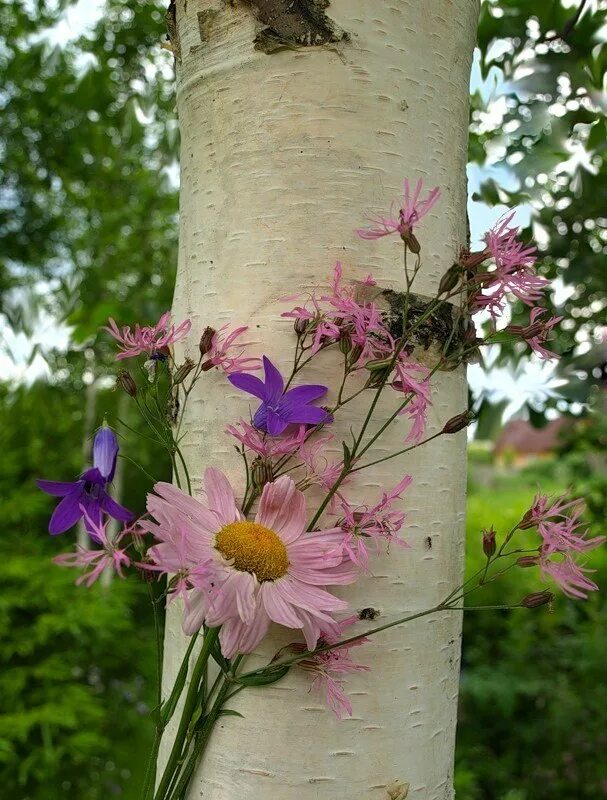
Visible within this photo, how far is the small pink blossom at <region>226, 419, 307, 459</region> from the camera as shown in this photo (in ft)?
1.57

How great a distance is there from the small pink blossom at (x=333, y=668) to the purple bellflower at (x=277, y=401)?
134 millimetres

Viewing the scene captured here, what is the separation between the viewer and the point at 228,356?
514mm

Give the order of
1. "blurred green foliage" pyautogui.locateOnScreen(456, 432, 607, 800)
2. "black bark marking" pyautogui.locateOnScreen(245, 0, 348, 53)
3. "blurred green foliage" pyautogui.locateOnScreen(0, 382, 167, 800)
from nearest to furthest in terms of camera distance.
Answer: "black bark marking" pyautogui.locateOnScreen(245, 0, 348, 53)
"blurred green foliage" pyautogui.locateOnScreen(0, 382, 167, 800)
"blurred green foliage" pyautogui.locateOnScreen(456, 432, 607, 800)

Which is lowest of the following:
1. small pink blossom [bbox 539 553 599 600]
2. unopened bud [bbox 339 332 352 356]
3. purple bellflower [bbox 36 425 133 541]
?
small pink blossom [bbox 539 553 599 600]

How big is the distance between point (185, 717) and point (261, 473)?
18 centimetres

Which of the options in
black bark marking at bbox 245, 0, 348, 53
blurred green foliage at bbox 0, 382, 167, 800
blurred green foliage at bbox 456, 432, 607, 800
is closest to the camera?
black bark marking at bbox 245, 0, 348, 53

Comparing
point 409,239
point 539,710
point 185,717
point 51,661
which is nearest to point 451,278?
point 409,239

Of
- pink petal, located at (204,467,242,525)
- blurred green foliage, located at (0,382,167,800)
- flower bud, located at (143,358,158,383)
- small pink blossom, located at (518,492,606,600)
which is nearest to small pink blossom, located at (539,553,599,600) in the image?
small pink blossom, located at (518,492,606,600)

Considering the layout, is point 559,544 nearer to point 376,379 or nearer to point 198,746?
point 376,379

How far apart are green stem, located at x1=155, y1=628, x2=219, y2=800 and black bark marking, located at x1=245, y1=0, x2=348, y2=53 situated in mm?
420

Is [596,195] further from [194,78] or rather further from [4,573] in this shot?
[4,573]

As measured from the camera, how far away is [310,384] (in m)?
0.50

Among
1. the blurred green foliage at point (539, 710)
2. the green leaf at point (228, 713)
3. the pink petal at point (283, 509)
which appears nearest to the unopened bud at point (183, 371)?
the pink petal at point (283, 509)

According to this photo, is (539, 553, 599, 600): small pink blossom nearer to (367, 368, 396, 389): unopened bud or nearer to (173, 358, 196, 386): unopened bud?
(367, 368, 396, 389): unopened bud
